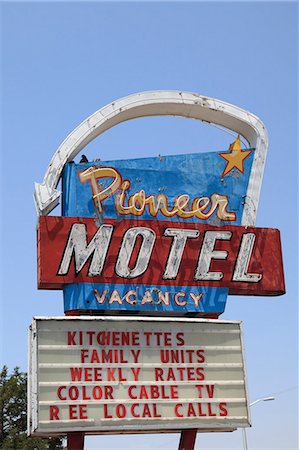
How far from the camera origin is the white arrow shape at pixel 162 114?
16.7 meters

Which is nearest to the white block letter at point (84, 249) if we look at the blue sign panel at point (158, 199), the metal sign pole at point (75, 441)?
the blue sign panel at point (158, 199)

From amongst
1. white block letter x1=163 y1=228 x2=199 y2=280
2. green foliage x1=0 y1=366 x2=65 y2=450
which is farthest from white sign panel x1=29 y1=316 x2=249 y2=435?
green foliage x1=0 y1=366 x2=65 y2=450

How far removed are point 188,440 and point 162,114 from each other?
768 centimetres

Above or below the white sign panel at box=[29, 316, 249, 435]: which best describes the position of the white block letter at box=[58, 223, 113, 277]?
above

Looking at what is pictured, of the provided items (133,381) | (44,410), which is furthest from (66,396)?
(133,381)

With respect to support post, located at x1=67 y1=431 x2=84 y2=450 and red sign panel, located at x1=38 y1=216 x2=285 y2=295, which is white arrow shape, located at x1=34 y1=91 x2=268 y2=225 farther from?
support post, located at x1=67 y1=431 x2=84 y2=450

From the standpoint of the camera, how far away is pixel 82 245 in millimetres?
16188

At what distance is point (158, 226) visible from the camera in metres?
16.9

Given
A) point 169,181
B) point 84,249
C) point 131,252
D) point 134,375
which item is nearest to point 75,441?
point 134,375

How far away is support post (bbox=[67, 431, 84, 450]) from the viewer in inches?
581

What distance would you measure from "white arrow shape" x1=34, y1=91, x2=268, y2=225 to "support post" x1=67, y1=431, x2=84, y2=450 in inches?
188

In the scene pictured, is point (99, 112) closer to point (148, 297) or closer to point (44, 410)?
point (148, 297)

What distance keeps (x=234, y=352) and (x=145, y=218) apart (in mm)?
3612

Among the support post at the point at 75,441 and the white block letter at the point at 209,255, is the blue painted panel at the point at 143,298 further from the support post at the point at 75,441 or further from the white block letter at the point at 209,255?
the support post at the point at 75,441
